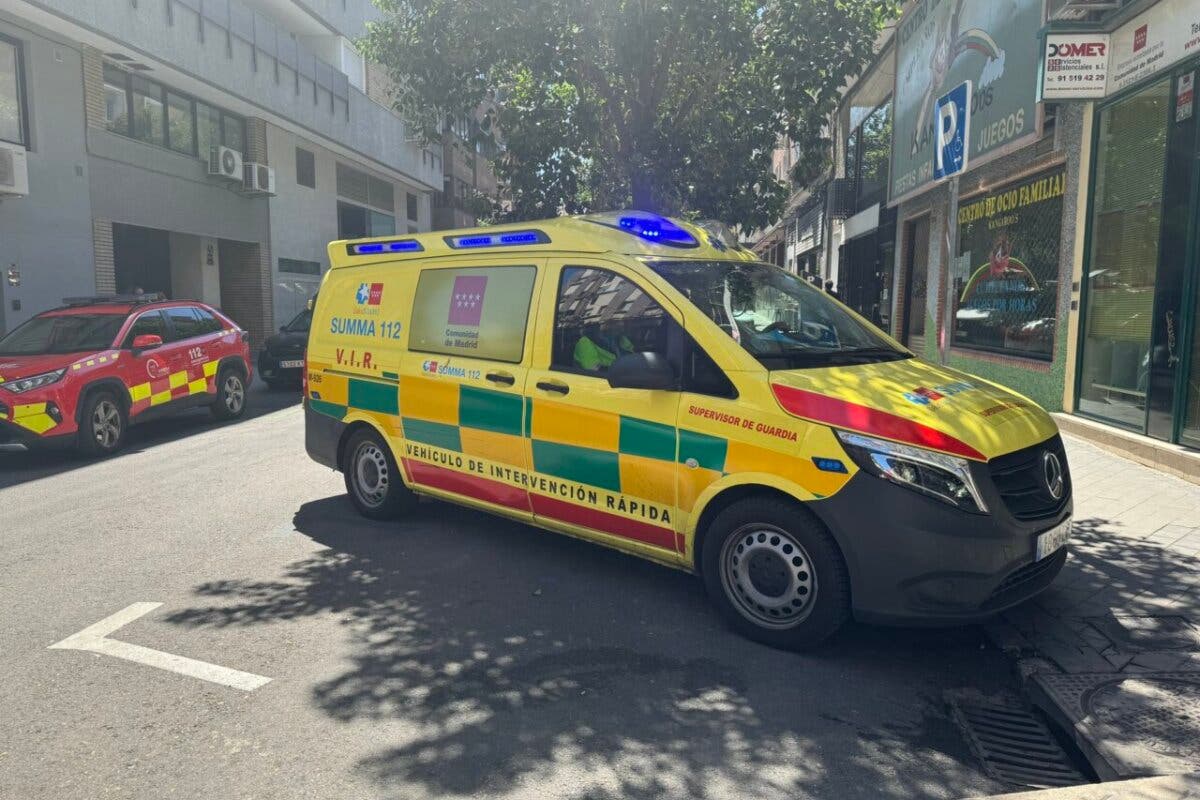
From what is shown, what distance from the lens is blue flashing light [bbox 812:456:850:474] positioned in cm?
359

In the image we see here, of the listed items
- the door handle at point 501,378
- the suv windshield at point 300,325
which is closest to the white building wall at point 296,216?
the suv windshield at point 300,325

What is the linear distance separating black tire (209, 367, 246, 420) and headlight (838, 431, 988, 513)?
1009cm

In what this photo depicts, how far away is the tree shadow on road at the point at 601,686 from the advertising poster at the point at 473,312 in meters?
1.34

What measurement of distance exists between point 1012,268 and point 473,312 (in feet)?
27.8

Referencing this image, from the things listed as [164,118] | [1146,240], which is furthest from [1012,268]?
[164,118]

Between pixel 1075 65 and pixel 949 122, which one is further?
pixel 949 122

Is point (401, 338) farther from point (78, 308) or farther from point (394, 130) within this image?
point (394, 130)

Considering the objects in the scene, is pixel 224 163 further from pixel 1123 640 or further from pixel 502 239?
pixel 1123 640

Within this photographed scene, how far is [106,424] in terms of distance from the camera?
919 cm

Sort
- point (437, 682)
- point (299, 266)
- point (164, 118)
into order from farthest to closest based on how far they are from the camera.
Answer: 1. point (299, 266)
2. point (164, 118)
3. point (437, 682)

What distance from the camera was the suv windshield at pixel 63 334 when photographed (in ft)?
30.3

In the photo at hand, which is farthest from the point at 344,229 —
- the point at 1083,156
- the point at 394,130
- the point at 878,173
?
the point at 1083,156

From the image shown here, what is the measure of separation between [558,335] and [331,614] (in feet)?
6.24

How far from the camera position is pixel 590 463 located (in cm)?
448
